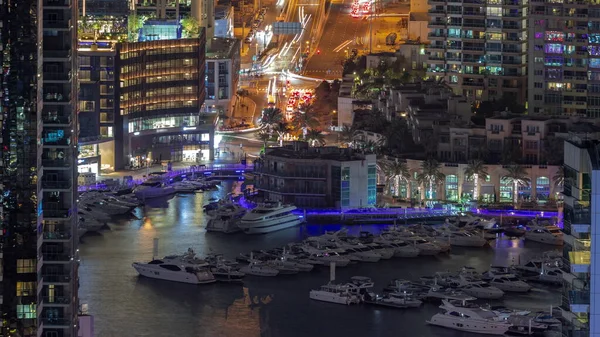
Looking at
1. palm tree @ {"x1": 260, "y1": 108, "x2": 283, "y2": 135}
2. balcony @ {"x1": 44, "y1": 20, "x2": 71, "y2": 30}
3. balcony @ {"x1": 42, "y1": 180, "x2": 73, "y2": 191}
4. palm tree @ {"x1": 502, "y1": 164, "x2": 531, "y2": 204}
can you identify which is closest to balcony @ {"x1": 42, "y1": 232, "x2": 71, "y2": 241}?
balcony @ {"x1": 42, "y1": 180, "x2": 73, "y2": 191}

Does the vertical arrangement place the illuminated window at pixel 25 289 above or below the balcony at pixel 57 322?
above

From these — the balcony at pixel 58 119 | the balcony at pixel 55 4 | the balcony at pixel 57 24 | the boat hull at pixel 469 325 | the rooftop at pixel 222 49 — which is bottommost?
the boat hull at pixel 469 325

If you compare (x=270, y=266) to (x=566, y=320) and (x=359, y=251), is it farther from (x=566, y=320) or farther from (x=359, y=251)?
(x=566, y=320)

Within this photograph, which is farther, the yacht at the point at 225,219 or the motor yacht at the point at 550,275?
the yacht at the point at 225,219

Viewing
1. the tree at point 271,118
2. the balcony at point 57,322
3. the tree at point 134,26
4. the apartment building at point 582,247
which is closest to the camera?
the apartment building at point 582,247

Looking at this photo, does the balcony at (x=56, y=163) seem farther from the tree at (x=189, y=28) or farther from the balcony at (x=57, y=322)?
the tree at (x=189, y=28)

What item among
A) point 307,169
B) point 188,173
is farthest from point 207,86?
point 307,169

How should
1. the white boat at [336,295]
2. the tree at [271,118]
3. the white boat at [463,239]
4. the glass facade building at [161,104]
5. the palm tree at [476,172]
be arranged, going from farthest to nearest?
1. the tree at [271,118]
2. the glass facade building at [161,104]
3. the palm tree at [476,172]
4. the white boat at [463,239]
5. the white boat at [336,295]

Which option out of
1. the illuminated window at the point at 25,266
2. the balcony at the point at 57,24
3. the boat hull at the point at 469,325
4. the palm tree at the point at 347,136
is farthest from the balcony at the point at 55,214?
the palm tree at the point at 347,136
